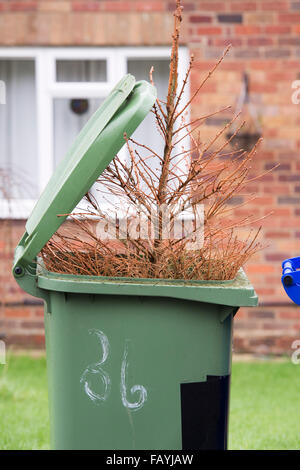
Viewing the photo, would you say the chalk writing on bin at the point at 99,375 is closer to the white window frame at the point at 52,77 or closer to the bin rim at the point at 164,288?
the bin rim at the point at 164,288

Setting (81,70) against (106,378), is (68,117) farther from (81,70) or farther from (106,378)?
(106,378)

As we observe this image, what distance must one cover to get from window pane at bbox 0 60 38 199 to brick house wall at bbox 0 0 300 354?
0.37 metres

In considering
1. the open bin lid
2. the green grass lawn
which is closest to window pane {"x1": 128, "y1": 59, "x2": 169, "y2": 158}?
the green grass lawn

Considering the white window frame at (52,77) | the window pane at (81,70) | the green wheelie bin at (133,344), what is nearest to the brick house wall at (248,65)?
the white window frame at (52,77)

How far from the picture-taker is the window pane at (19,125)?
6926 millimetres

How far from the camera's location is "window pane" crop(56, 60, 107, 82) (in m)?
6.83

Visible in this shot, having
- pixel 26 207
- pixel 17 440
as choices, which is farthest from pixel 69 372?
pixel 26 207

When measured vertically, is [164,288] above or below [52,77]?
below

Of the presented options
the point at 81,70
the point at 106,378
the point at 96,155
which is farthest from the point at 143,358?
the point at 81,70

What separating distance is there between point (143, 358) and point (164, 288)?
0.96 feet

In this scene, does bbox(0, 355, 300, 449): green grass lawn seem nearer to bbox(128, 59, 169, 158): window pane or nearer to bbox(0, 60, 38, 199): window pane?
bbox(0, 60, 38, 199): window pane

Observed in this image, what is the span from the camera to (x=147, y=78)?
269 inches

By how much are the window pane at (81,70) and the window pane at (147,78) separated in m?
0.28

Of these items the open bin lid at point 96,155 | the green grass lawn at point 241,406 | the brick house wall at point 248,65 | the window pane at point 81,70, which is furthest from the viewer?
the window pane at point 81,70
